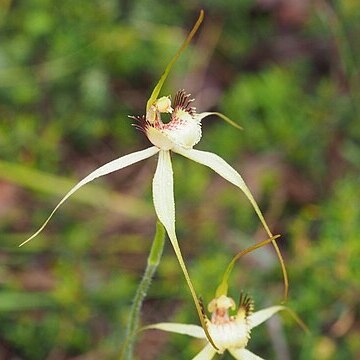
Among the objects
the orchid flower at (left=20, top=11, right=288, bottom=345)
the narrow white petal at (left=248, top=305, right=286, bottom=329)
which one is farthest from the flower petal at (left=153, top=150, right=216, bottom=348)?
the narrow white petal at (left=248, top=305, right=286, bottom=329)

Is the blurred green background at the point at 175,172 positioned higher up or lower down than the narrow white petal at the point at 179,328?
higher up

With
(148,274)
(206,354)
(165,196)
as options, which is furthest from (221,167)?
(206,354)

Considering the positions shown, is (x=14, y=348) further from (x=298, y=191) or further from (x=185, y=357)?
(x=298, y=191)

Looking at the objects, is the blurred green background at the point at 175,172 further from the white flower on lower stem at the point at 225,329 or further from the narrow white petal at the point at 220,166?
the narrow white petal at the point at 220,166

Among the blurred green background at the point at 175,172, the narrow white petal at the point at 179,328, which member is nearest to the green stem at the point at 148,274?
the narrow white petal at the point at 179,328

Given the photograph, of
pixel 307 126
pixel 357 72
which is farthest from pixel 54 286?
pixel 357 72

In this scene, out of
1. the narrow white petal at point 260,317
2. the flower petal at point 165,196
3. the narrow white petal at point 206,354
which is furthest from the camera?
the narrow white petal at point 260,317

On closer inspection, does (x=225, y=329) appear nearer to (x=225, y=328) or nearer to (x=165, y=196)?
(x=225, y=328)

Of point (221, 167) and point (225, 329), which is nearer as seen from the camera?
point (221, 167)
